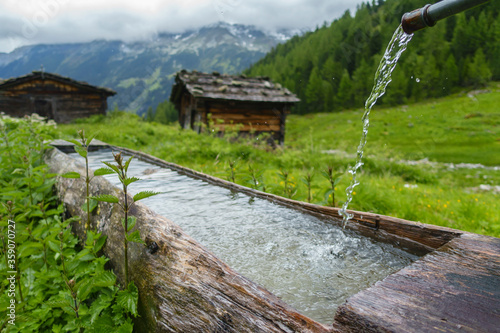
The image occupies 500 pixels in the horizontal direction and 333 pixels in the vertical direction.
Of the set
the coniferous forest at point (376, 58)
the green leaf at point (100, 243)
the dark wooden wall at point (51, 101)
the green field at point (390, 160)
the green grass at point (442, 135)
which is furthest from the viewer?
the coniferous forest at point (376, 58)

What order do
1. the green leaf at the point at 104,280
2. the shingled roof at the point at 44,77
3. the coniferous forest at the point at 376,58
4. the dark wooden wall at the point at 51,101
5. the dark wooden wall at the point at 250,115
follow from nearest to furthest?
1. the green leaf at the point at 104,280
2. the dark wooden wall at the point at 250,115
3. the shingled roof at the point at 44,77
4. the dark wooden wall at the point at 51,101
5. the coniferous forest at the point at 376,58

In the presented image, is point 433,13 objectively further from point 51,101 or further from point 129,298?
point 51,101

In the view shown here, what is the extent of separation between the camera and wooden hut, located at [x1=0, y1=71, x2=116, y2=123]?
56.9 feet

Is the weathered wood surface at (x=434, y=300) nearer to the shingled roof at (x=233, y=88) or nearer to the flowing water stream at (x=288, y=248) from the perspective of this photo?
the flowing water stream at (x=288, y=248)

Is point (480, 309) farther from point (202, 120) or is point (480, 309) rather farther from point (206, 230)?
point (202, 120)

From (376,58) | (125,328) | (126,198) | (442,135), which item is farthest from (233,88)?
(376,58)

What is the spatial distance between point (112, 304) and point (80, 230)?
1043 millimetres

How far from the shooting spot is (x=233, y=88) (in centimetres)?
1286

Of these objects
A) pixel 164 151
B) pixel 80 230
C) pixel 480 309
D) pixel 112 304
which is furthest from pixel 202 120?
pixel 480 309

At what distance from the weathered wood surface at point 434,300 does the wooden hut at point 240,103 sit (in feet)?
35.8

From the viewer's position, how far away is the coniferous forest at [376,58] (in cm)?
3706

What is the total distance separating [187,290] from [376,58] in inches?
1925

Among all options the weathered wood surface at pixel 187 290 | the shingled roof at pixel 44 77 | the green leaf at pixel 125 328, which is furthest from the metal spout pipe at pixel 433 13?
the shingled roof at pixel 44 77

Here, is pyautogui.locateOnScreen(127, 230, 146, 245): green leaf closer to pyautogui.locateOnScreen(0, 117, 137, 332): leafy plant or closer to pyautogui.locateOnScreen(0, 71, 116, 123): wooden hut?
pyautogui.locateOnScreen(0, 117, 137, 332): leafy plant
